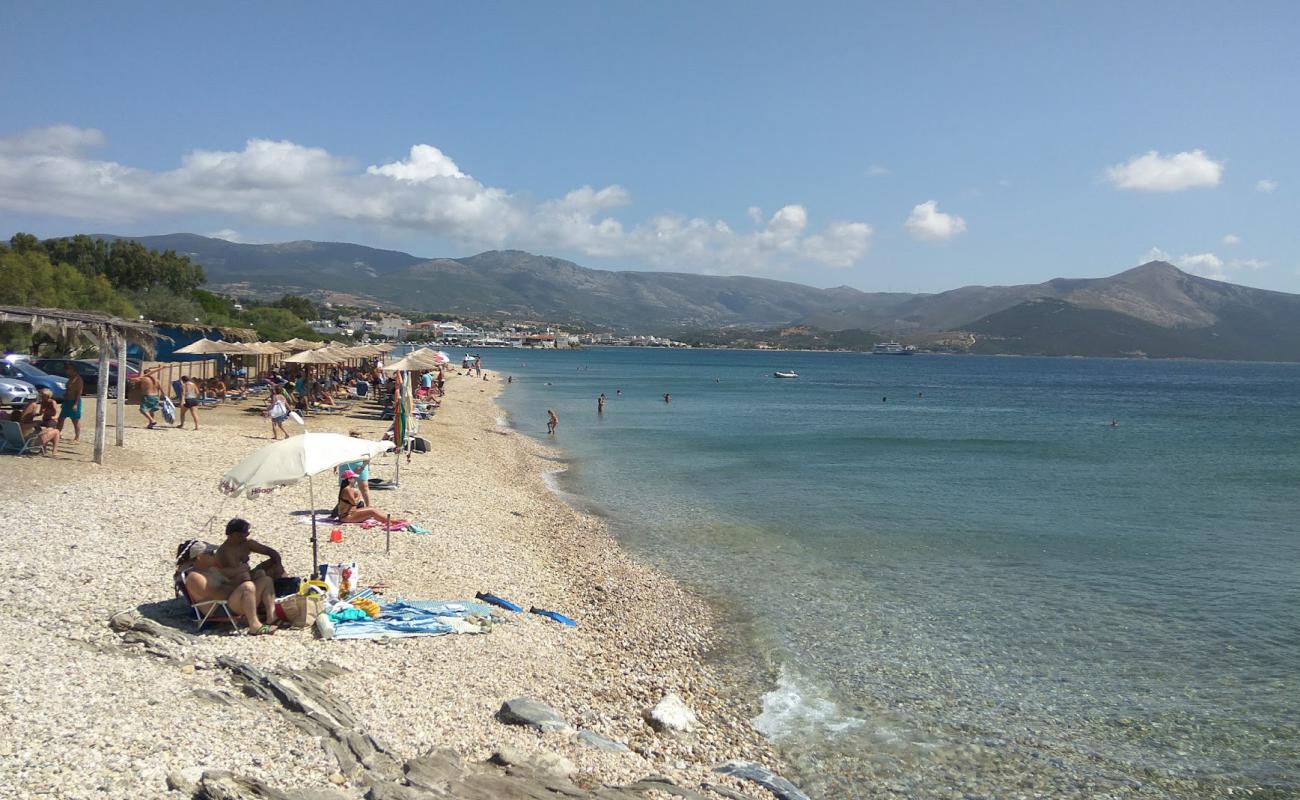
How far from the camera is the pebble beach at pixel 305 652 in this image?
6.11m

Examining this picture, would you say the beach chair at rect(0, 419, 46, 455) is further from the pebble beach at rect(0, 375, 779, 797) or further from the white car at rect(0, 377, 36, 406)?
the white car at rect(0, 377, 36, 406)

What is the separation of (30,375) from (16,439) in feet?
39.8

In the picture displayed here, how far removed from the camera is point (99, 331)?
16078 mm

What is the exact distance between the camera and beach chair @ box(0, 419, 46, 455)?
635 inches

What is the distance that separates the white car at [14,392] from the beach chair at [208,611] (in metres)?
18.0

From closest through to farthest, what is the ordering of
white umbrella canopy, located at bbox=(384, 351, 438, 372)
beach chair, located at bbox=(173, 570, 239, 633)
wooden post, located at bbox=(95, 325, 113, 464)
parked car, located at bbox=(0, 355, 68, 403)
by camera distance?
beach chair, located at bbox=(173, 570, 239, 633), wooden post, located at bbox=(95, 325, 113, 464), parked car, located at bbox=(0, 355, 68, 403), white umbrella canopy, located at bbox=(384, 351, 438, 372)

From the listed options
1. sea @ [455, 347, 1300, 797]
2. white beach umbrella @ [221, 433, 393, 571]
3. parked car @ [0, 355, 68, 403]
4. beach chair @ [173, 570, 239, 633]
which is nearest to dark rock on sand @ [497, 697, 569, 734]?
sea @ [455, 347, 1300, 797]

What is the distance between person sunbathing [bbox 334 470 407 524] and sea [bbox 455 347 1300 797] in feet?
16.7

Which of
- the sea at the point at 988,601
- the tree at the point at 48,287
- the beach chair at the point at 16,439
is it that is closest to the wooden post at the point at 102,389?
the beach chair at the point at 16,439

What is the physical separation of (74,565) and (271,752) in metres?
5.40

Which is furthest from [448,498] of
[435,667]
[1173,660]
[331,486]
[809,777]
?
[1173,660]

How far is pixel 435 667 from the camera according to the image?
894 cm

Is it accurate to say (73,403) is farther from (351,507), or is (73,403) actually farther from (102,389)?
(351,507)

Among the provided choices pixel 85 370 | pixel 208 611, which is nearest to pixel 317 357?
pixel 85 370
